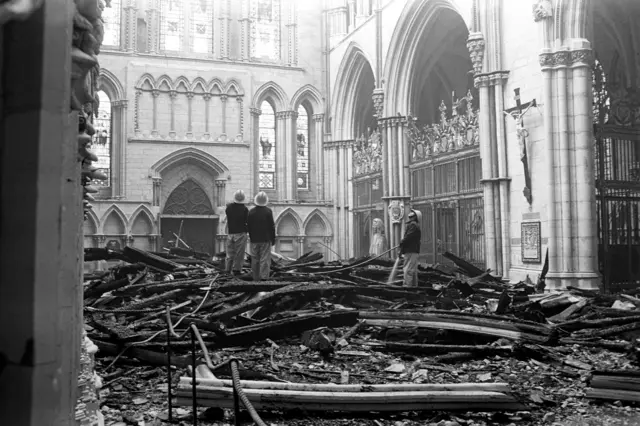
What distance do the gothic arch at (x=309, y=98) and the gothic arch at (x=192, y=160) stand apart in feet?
12.7

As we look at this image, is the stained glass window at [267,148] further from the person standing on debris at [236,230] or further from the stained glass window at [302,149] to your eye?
the person standing on debris at [236,230]

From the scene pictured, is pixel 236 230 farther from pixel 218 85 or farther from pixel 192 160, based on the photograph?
pixel 218 85

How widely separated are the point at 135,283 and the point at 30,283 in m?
10.0

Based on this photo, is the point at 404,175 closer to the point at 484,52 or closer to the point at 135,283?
the point at 484,52

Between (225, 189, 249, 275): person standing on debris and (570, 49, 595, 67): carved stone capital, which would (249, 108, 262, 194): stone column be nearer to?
(225, 189, 249, 275): person standing on debris

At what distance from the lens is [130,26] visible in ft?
77.6

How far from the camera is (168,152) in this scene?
77.7 ft

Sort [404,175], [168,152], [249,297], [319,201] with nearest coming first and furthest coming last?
[249,297], [404,175], [168,152], [319,201]

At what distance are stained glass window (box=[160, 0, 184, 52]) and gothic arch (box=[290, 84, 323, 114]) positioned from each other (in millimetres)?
5027

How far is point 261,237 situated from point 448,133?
28.2ft

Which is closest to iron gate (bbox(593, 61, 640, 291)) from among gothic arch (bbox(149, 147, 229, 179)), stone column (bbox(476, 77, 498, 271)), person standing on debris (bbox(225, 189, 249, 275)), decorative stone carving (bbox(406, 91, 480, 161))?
stone column (bbox(476, 77, 498, 271))

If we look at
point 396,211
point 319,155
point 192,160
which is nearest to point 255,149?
point 192,160

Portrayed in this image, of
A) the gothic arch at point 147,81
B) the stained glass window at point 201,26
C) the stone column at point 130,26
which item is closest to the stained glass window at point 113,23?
the stone column at point 130,26

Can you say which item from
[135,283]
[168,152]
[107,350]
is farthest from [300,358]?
[168,152]
